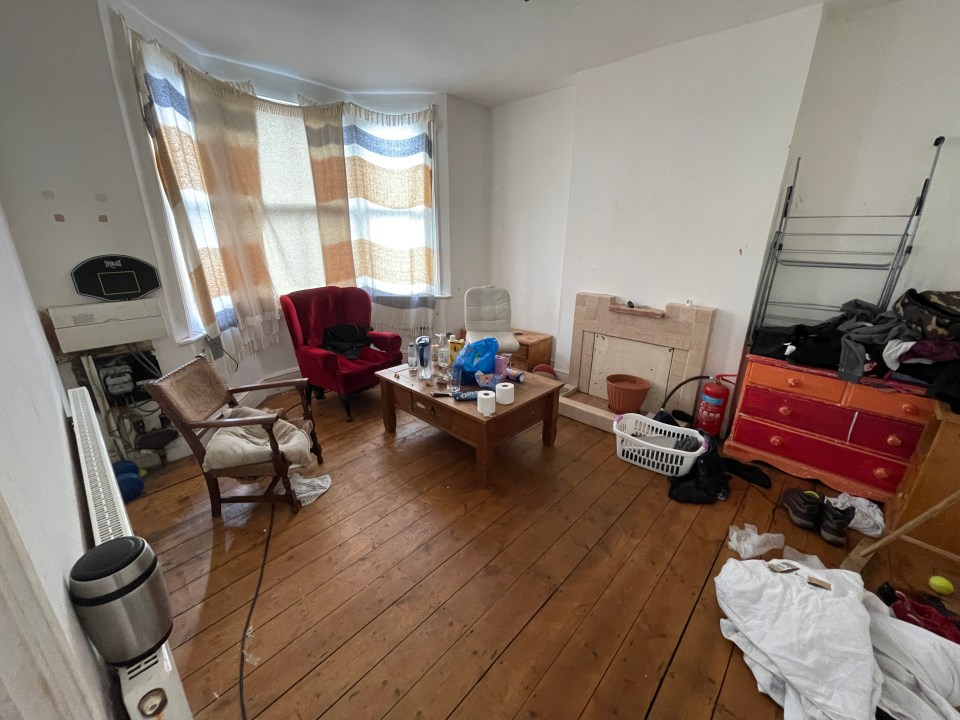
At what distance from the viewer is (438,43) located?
2527 millimetres

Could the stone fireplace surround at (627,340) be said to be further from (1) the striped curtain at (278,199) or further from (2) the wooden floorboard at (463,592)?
(1) the striped curtain at (278,199)

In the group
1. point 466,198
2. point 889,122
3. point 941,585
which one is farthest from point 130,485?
point 889,122

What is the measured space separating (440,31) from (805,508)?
342cm

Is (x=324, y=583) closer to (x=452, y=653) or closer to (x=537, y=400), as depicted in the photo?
(x=452, y=653)

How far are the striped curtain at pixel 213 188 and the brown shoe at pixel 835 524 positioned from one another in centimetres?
384

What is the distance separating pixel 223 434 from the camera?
2021mm

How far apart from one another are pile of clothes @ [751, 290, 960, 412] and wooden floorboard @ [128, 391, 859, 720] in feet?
2.47

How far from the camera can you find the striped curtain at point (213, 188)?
7.72ft

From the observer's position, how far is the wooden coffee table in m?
2.14

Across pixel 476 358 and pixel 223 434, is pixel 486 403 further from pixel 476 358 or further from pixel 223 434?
pixel 223 434

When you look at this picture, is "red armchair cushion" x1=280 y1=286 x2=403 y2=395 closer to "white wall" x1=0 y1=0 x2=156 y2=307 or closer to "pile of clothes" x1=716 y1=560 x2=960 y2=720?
"white wall" x1=0 y1=0 x2=156 y2=307

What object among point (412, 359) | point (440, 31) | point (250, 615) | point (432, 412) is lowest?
point (250, 615)

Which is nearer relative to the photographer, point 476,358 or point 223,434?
point 223,434

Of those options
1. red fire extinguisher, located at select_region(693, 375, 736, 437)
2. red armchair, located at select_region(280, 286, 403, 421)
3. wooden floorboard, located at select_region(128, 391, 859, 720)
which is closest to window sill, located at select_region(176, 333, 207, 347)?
red armchair, located at select_region(280, 286, 403, 421)
